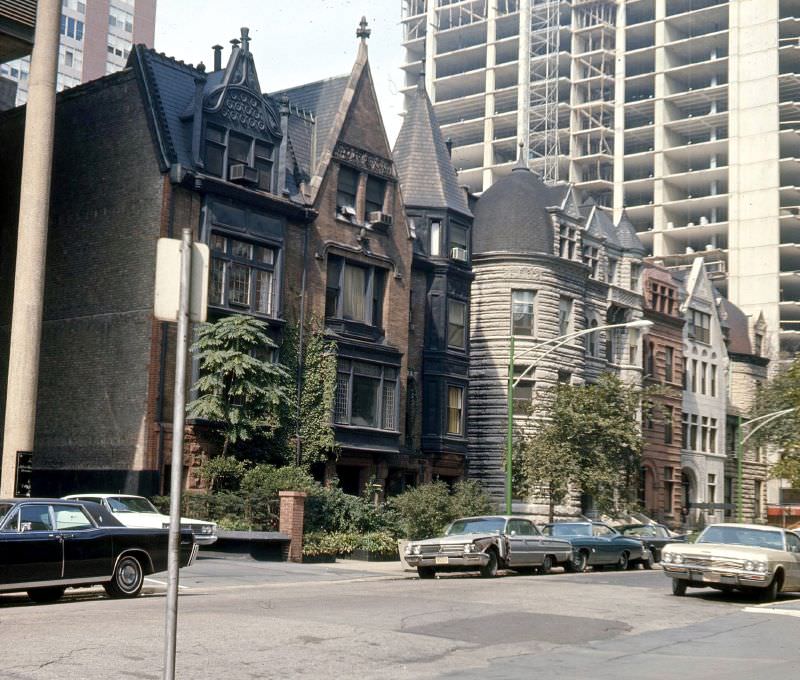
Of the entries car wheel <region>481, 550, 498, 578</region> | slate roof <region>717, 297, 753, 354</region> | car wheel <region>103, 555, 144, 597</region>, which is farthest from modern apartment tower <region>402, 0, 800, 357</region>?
car wheel <region>103, 555, 144, 597</region>

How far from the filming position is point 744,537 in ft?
74.8

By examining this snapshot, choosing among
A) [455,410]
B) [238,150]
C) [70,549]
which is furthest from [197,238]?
[70,549]

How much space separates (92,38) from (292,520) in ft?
308

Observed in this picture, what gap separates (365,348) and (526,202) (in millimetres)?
14881

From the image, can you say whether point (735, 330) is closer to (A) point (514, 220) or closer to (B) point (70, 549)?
(A) point (514, 220)

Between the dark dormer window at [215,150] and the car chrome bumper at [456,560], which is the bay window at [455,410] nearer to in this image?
the dark dormer window at [215,150]

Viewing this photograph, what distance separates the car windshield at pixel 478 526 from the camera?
93.1ft

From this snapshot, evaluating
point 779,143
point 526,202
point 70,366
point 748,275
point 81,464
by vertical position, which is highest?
point 779,143

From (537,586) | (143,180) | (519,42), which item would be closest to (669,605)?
(537,586)

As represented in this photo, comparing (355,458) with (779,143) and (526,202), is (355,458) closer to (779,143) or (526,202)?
(526,202)

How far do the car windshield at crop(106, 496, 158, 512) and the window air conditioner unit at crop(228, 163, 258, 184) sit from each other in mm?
13251

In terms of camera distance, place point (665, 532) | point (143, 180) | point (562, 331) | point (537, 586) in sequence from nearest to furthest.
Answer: point (537, 586), point (143, 180), point (665, 532), point (562, 331)

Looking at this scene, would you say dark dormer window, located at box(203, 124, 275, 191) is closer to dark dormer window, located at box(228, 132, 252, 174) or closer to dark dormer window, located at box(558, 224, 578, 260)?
dark dormer window, located at box(228, 132, 252, 174)

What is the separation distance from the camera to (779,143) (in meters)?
102
